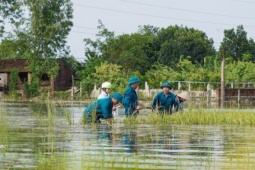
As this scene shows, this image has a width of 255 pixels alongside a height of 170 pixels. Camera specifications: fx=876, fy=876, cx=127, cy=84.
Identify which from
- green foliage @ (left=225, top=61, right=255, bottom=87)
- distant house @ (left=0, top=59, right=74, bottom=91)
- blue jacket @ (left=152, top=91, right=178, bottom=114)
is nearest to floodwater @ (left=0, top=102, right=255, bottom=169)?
blue jacket @ (left=152, top=91, right=178, bottom=114)

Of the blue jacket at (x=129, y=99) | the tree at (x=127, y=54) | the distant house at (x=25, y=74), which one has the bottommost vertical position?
the blue jacket at (x=129, y=99)

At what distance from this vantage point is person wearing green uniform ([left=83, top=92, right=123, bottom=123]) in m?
19.9

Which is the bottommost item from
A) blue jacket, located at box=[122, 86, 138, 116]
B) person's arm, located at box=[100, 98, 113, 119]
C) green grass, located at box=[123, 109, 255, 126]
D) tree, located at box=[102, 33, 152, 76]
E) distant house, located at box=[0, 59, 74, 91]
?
green grass, located at box=[123, 109, 255, 126]

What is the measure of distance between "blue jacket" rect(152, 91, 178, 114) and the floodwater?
88.0 inches

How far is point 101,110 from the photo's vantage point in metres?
20.4

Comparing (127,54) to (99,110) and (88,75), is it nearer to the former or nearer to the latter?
(88,75)

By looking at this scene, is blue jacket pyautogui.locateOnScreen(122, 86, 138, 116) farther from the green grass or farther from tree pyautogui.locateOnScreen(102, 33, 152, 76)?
tree pyautogui.locateOnScreen(102, 33, 152, 76)

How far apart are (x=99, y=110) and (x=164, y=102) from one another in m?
2.29

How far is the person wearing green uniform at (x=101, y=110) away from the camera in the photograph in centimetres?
1991

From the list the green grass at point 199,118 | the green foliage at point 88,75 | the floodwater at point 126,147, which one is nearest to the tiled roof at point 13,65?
the green foliage at point 88,75

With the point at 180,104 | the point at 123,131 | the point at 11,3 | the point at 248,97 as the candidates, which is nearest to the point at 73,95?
the point at 11,3

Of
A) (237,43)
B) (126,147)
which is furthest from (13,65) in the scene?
(126,147)

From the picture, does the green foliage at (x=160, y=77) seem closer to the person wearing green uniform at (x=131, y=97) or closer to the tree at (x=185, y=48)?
the tree at (x=185, y=48)

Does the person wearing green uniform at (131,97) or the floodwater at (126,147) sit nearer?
the floodwater at (126,147)
